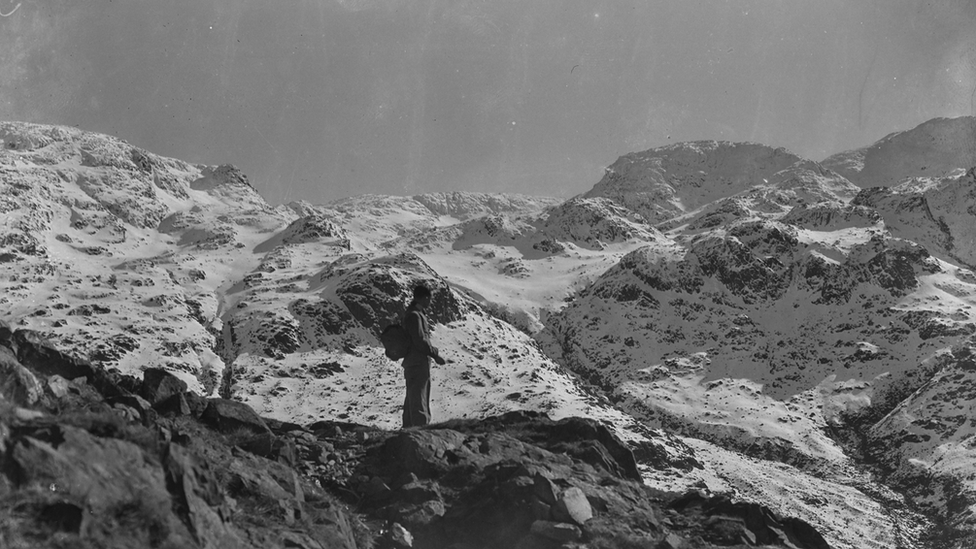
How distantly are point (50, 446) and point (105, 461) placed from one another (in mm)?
628

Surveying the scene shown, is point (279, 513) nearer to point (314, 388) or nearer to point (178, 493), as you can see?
point (178, 493)

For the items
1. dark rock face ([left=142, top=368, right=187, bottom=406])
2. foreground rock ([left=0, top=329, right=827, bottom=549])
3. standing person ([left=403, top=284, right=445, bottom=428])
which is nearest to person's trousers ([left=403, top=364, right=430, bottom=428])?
standing person ([left=403, top=284, right=445, bottom=428])

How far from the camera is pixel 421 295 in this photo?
18359mm

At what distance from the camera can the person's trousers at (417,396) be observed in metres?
19.1

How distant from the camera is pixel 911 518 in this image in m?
145

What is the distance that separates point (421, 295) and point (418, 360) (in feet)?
4.97

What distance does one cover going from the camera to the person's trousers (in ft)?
62.7

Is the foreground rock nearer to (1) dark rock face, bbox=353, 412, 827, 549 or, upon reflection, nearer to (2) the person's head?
(1) dark rock face, bbox=353, 412, 827, 549

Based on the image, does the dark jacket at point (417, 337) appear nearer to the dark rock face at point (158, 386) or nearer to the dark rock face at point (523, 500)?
the dark rock face at point (523, 500)

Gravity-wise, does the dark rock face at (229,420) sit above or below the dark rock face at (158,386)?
below

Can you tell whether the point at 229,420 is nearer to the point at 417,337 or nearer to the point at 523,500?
the point at 417,337

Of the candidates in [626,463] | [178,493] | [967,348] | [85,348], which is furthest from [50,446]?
[967,348]

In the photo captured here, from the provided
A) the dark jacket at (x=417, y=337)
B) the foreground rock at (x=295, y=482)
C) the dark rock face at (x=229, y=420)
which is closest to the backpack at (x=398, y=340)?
the dark jacket at (x=417, y=337)

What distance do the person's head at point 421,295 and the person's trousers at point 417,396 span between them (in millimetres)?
1316
